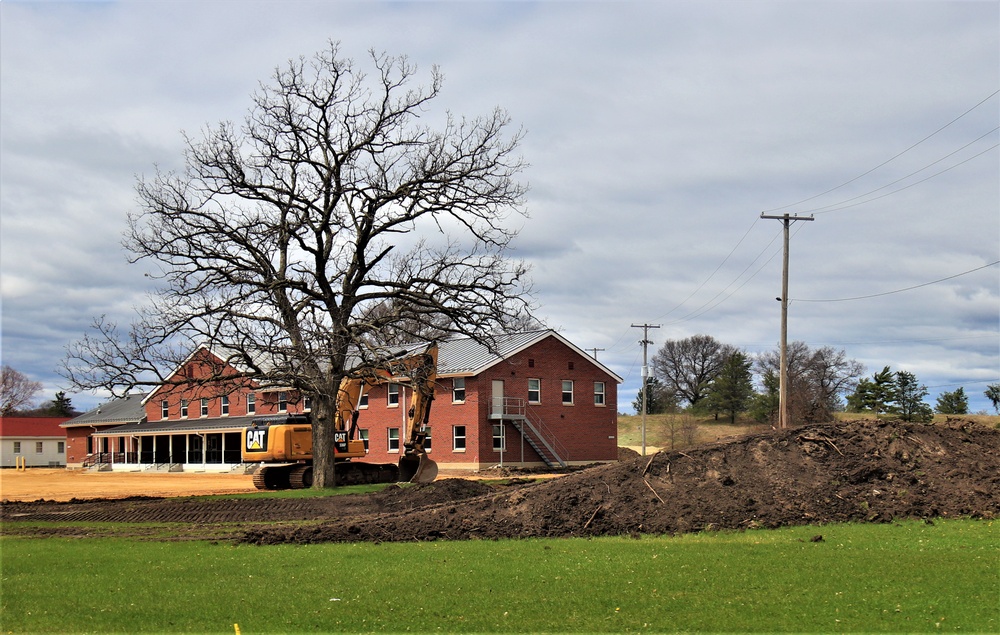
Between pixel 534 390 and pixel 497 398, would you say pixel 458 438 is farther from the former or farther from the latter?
pixel 534 390

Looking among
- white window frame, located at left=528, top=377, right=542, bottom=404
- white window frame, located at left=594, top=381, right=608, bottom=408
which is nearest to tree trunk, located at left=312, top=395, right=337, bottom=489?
white window frame, located at left=528, top=377, right=542, bottom=404

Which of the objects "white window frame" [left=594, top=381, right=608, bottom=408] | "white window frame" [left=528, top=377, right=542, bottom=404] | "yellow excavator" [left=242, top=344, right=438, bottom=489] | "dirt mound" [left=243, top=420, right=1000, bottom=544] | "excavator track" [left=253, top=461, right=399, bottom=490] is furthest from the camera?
"white window frame" [left=594, top=381, right=608, bottom=408]

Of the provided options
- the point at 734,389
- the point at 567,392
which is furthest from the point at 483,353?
the point at 734,389

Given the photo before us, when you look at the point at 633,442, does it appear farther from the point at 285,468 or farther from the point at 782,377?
the point at 285,468

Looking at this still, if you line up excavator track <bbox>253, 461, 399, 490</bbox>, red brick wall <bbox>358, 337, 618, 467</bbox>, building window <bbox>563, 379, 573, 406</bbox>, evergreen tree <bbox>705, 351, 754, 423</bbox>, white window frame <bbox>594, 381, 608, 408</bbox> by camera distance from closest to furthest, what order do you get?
excavator track <bbox>253, 461, 399, 490</bbox>, red brick wall <bbox>358, 337, 618, 467</bbox>, building window <bbox>563, 379, 573, 406</bbox>, white window frame <bbox>594, 381, 608, 408</bbox>, evergreen tree <bbox>705, 351, 754, 423</bbox>

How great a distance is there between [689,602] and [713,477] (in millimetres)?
9098

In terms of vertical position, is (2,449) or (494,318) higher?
(494,318)

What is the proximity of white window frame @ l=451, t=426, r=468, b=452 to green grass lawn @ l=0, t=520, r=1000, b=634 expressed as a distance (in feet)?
109

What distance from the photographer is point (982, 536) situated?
611 inches

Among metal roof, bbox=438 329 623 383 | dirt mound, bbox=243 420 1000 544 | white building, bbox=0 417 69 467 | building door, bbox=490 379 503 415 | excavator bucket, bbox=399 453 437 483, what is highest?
metal roof, bbox=438 329 623 383

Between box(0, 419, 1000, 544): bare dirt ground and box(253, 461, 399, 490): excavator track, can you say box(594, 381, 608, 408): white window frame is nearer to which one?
box(253, 461, 399, 490): excavator track

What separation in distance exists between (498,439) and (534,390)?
3.86 m

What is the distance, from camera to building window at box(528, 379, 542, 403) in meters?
52.3

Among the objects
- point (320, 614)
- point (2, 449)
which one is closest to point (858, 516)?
point (320, 614)
